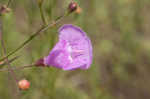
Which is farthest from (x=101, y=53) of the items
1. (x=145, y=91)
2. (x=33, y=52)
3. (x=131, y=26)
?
(x=33, y=52)

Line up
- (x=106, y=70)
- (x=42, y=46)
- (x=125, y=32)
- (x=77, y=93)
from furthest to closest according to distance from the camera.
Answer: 1. (x=106, y=70)
2. (x=125, y=32)
3. (x=77, y=93)
4. (x=42, y=46)

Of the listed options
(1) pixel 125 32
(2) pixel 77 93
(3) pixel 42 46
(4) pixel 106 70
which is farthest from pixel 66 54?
(4) pixel 106 70

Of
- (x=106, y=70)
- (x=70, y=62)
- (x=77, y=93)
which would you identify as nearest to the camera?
(x=70, y=62)

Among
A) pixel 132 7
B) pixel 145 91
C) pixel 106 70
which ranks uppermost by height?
pixel 132 7

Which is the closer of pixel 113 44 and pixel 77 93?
pixel 77 93

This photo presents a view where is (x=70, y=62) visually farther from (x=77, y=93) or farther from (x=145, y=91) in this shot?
(x=145, y=91)

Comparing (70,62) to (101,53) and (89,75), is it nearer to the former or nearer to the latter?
(89,75)

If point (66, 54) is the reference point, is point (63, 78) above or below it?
below
